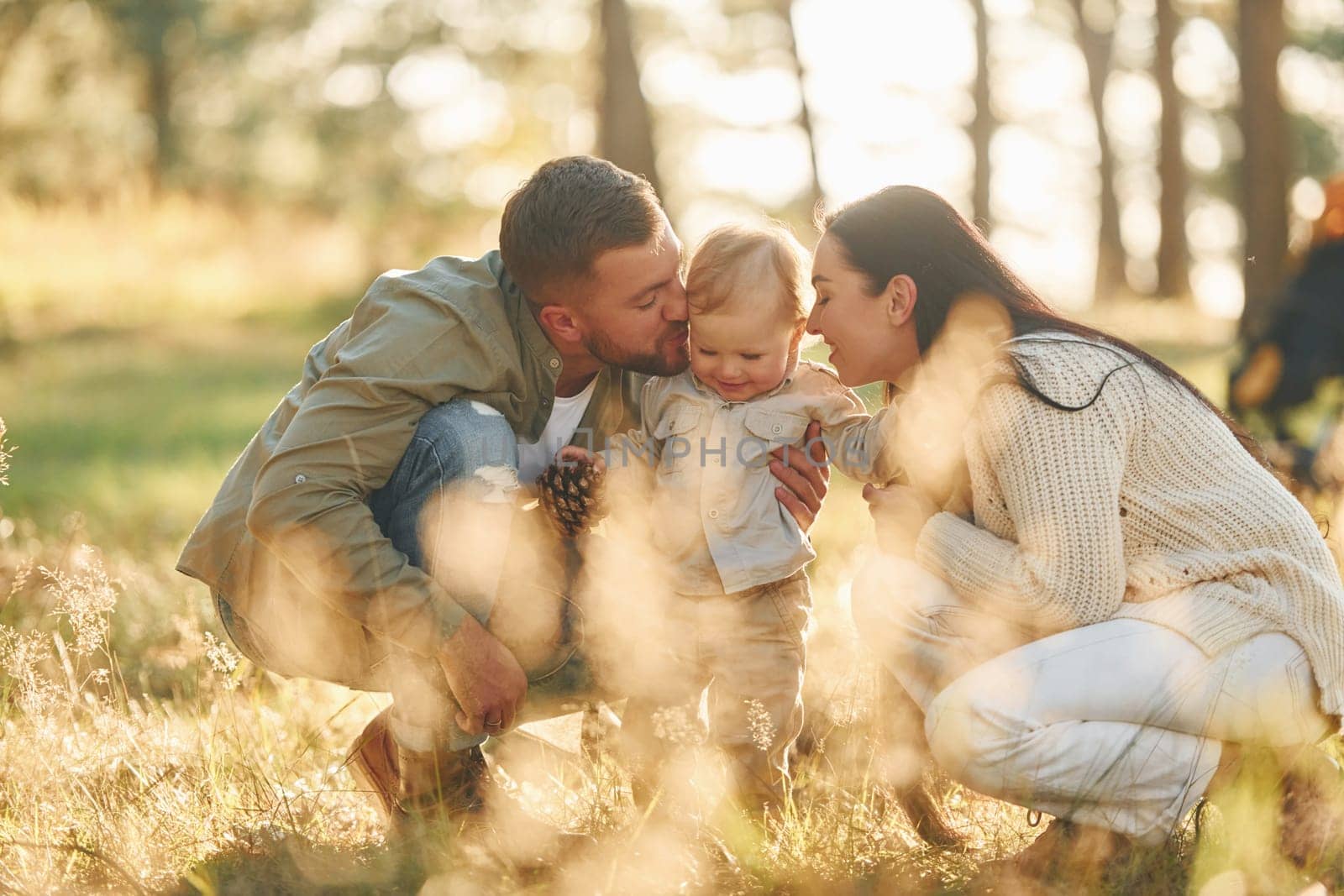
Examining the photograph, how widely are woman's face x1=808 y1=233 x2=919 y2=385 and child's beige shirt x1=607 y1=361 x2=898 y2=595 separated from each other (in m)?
0.25

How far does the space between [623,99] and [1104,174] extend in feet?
36.8

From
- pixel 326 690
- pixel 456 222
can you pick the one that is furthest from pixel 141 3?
pixel 326 690

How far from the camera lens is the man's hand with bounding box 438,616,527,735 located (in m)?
2.71

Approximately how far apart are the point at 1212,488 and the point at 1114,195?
68.6 ft

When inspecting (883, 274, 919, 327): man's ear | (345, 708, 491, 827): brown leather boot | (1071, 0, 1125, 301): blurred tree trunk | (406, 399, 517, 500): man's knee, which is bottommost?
(1071, 0, 1125, 301): blurred tree trunk

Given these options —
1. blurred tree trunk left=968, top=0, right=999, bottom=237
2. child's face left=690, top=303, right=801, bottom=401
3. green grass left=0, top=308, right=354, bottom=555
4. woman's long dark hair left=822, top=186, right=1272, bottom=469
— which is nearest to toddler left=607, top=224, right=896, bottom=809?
child's face left=690, top=303, right=801, bottom=401

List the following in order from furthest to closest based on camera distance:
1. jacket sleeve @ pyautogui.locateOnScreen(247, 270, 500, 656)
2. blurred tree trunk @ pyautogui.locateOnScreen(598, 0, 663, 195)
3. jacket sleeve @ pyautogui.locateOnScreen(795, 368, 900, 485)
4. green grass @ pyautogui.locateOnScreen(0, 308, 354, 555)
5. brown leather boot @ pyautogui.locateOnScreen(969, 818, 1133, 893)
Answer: blurred tree trunk @ pyautogui.locateOnScreen(598, 0, 663, 195), green grass @ pyautogui.locateOnScreen(0, 308, 354, 555), jacket sleeve @ pyautogui.locateOnScreen(795, 368, 900, 485), jacket sleeve @ pyautogui.locateOnScreen(247, 270, 500, 656), brown leather boot @ pyautogui.locateOnScreen(969, 818, 1133, 893)

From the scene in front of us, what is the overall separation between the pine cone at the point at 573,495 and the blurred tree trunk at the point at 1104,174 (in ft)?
63.3

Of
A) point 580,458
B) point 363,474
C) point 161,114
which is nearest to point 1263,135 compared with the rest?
point 580,458

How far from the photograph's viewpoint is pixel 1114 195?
72.3 ft

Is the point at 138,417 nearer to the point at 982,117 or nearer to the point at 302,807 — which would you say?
the point at 302,807

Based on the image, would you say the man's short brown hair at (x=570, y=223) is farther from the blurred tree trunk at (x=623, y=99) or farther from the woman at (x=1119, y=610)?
the blurred tree trunk at (x=623, y=99)

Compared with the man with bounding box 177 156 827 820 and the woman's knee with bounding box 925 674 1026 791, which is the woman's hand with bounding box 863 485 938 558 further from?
the woman's knee with bounding box 925 674 1026 791

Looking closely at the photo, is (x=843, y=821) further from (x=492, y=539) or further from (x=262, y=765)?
(x=262, y=765)
